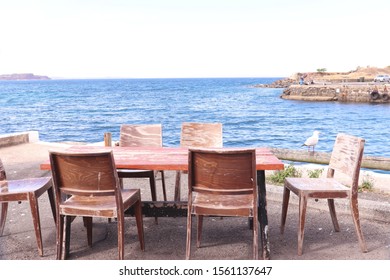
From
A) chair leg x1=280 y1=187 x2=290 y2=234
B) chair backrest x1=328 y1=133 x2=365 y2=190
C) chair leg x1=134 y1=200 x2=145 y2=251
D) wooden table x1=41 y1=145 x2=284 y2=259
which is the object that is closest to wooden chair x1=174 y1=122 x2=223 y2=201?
wooden table x1=41 y1=145 x2=284 y2=259

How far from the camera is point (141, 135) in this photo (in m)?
5.45

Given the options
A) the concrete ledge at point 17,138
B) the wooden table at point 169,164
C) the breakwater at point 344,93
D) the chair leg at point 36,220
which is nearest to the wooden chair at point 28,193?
the chair leg at point 36,220

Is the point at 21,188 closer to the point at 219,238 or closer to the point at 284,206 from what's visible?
the point at 219,238

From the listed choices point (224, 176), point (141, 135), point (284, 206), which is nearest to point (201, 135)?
point (141, 135)

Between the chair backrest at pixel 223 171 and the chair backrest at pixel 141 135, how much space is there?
2061 mm

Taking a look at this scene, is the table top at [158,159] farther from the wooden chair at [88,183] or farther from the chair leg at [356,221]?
the chair leg at [356,221]

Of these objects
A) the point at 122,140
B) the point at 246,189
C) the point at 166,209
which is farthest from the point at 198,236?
the point at 122,140

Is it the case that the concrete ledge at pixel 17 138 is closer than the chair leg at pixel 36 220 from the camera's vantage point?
No

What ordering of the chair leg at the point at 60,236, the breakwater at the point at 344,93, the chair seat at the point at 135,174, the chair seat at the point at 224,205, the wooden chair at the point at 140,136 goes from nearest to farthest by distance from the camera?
the chair seat at the point at 224,205 < the chair leg at the point at 60,236 < the chair seat at the point at 135,174 < the wooden chair at the point at 140,136 < the breakwater at the point at 344,93

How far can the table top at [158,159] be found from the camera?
368cm

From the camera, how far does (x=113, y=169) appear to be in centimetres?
333

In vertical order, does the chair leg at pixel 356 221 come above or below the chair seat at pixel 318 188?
below

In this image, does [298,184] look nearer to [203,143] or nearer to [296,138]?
[203,143]

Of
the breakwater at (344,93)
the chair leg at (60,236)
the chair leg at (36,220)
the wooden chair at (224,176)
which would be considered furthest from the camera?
the breakwater at (344,93)
